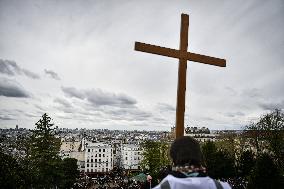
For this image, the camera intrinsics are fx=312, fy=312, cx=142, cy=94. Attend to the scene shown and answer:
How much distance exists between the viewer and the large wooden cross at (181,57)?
19.3 feet

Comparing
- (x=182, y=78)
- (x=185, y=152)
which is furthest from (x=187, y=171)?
(x=182, y=78)

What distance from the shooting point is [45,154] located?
44.4 meters

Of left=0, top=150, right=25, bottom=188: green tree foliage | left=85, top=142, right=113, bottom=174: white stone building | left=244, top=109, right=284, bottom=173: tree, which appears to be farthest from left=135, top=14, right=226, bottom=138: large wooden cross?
left=85, top=142, right=113, bottom=174: white stone building

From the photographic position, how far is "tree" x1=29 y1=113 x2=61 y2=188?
43812 mm

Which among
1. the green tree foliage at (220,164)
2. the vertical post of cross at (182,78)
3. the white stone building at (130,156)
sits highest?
the vertical post of cross at (182,78)

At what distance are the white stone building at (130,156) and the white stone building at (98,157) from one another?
38.7 feet

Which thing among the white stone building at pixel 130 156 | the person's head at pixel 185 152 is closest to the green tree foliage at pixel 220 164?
the person's head at pixel 185 152

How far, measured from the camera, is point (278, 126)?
37.8m

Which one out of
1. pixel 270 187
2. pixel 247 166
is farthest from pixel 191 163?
pixel 247 166

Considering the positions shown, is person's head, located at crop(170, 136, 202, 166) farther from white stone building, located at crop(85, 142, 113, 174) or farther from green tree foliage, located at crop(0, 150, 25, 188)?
white stone building, located at crop(85, 142, 113, 174)

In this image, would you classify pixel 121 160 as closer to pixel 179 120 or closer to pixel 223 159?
pixel 223 159

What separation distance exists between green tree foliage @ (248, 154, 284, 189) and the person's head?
2327 cm

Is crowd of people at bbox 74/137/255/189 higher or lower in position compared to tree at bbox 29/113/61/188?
higher

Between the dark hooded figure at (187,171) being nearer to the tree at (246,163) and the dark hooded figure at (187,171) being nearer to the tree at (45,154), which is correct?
the tree at (45,154)
